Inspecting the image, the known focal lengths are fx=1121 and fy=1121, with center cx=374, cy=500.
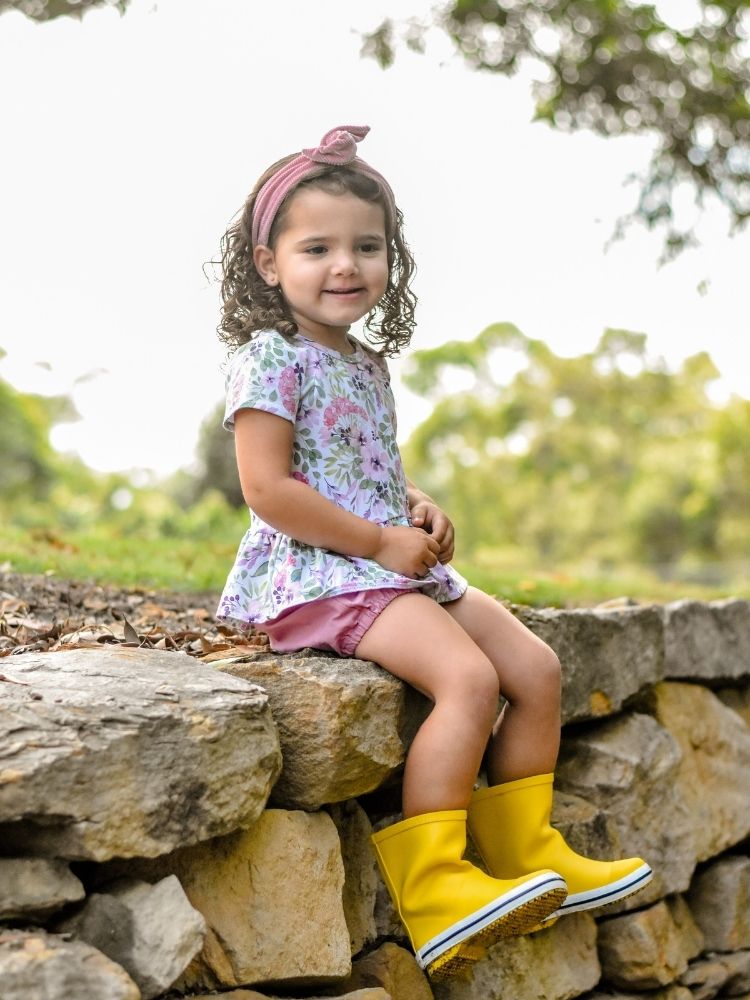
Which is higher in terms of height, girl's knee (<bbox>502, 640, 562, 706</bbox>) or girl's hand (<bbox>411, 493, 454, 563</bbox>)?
girl's hand (<bbox>411, 493, 454, 563</bbox>)

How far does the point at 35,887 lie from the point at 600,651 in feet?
6.13

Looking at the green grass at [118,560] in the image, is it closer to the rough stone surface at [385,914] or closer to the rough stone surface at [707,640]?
the rough stone surface at [707,640]

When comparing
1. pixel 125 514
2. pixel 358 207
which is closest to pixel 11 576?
pixel 358 207

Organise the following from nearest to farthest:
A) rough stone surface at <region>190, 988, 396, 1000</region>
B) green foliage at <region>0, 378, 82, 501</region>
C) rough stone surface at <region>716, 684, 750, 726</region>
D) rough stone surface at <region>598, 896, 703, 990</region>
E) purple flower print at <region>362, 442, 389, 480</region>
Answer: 1. rough stone surface at <region>190, 988, 396, 1000</region>
2. purple flower print at <region>362, 442, 389, 480</region>
3. rough stone surface at <region>598, 896, 703, 990</region>
4. rough stone surface at <region>716, 684, 750, 726</region>
5. green foliage at <region>0, 378, 82, 501</region>

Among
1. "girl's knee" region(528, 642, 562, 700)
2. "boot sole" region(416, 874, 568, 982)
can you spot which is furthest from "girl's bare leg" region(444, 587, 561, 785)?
"boot sole" region(416, 874, 568, 982)

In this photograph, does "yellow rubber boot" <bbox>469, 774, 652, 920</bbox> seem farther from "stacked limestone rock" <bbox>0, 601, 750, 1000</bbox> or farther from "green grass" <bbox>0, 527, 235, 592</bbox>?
"green grass" <bbox>0, 527, 235, 592</bbox>

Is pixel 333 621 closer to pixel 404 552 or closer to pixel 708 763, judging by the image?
pixel 404 552

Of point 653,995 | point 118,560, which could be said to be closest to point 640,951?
point 653,995

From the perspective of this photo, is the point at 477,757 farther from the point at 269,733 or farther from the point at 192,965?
the point at 192,965

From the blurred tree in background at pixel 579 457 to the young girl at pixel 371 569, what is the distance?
76.8 ft

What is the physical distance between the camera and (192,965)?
6.73 ft

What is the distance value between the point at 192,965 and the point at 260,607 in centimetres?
74

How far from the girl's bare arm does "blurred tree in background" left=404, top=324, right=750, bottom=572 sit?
23551 millimetres

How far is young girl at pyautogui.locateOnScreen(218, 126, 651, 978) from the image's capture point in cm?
223
